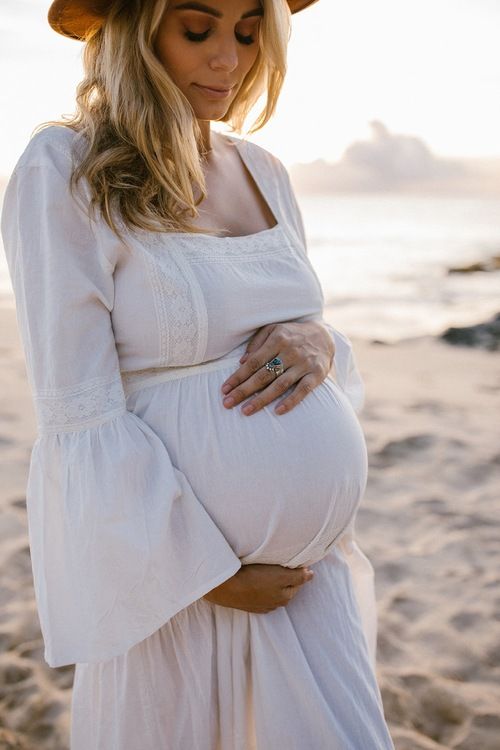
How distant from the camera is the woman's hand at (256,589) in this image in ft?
5.04

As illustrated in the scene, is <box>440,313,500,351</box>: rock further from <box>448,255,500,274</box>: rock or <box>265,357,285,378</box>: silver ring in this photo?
<box>448,255,500,274</box>: rock

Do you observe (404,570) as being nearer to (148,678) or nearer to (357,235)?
(148,678)

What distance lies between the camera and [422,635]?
8.95ft

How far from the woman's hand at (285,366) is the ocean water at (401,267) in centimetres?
669

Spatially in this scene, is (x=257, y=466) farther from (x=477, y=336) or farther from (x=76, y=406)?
(x=477, y=336)

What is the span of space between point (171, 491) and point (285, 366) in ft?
1.20

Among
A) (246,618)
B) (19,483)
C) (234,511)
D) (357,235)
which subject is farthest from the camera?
(357,235)

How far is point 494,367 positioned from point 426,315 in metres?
4.08

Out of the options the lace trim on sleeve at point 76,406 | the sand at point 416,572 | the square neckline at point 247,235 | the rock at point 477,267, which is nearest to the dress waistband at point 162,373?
the lace trim on sleeve at point 76,406

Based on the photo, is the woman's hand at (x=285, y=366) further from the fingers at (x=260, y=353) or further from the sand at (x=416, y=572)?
the sand at (x=416, y=572)

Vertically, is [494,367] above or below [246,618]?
below

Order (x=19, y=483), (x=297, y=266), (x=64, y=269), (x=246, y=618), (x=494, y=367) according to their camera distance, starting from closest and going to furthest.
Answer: (x=64, y=269), (x=246, y=618), (x=297, y=266), (x=19, y=483), (x=494, y=367)

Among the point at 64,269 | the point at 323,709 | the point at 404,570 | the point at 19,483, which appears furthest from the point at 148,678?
the point at 19,483

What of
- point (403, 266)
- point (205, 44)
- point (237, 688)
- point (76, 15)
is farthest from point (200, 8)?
point (403, 266)
